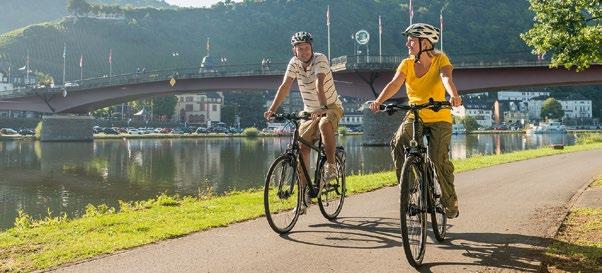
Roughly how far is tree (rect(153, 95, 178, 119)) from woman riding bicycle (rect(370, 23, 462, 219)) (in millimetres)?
123677

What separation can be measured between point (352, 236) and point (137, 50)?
644 feet

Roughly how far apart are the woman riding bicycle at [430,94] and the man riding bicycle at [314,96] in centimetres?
113

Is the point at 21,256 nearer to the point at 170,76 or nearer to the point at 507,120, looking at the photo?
A: the point at 170,76

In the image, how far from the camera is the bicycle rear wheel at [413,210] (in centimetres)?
448

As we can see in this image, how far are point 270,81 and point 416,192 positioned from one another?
58.6 m

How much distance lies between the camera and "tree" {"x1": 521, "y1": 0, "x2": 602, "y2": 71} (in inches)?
435

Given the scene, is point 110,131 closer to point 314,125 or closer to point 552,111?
point 314,125

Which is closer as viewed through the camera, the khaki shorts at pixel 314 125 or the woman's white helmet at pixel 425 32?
the woman's white helmet at pixel 425 32

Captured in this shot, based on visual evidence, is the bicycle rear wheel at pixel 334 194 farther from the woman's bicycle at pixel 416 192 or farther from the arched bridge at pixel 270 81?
the arched bridge at pixel 270 81

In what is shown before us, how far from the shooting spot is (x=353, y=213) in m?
7.75

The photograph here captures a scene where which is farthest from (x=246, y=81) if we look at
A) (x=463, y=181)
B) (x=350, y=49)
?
(x=350, y=49)

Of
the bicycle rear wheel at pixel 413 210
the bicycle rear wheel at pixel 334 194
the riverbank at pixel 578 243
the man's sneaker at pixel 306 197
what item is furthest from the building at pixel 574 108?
the bicycle rear wheel at pixel 413 210

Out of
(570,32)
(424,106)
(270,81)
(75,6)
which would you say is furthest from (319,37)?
(424,106)

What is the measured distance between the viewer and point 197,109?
438 feet
